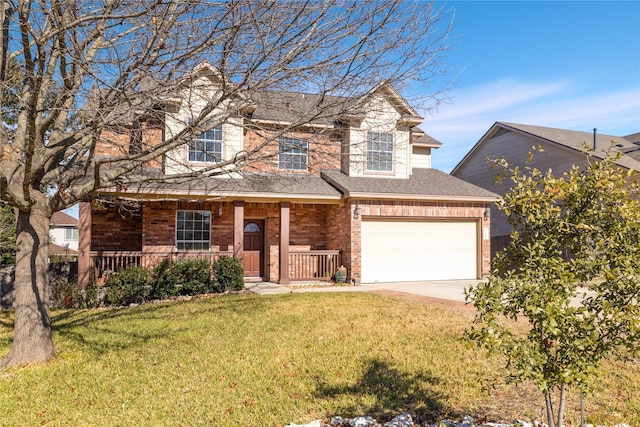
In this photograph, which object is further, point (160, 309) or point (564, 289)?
point (160, 309)

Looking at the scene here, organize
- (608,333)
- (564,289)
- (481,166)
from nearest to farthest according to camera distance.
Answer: (564,289) < (608,333) < (481,166)

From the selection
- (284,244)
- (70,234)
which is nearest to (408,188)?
(284,244)

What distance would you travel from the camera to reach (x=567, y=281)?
283 centimetres

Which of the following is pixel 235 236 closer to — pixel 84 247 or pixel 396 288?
pixel 84 247

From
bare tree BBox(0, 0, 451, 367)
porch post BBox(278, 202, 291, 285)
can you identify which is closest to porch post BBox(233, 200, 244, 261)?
porch post BBox(278, 202, 291, 285)

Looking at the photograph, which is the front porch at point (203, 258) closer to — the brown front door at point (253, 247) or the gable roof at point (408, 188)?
the brown front door at point (253, 247)

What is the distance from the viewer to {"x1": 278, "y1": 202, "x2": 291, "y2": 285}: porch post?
14.1m

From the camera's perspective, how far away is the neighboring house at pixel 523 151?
19547 millimetres

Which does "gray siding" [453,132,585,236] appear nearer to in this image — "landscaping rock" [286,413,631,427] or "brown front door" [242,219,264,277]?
"brown front door" [242,219,264,277]

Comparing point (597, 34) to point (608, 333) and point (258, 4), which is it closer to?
point (258, 4)

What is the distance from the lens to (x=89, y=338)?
7.63m

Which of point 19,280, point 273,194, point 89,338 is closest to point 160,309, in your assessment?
point 89,338

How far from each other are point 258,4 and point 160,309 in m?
7.66

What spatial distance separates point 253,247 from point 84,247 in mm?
5488
